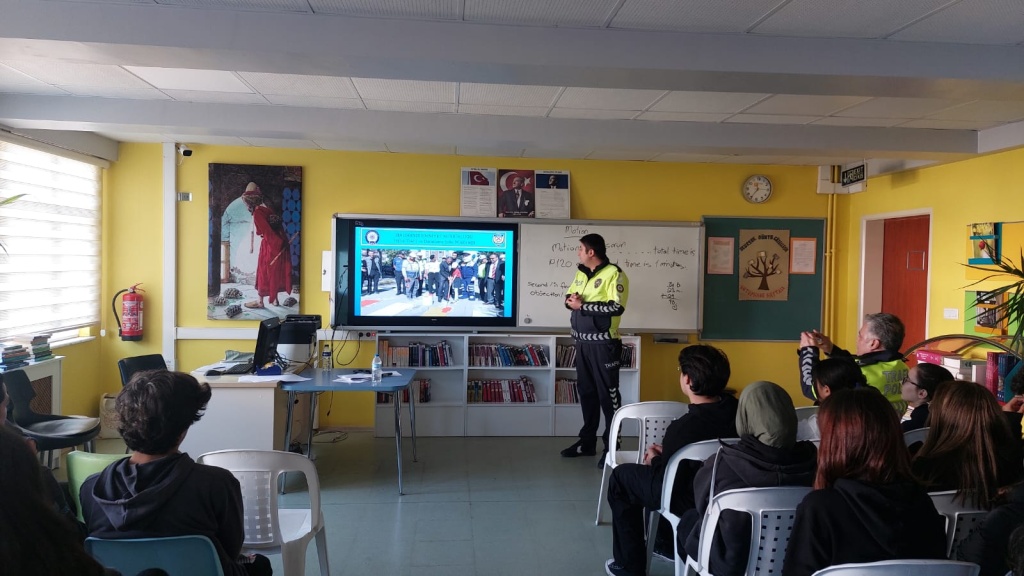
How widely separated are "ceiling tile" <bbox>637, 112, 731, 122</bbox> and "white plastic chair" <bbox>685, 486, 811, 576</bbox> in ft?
10.8

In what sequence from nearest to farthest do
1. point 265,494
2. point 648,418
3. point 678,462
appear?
point 265,494
point 678,462
point 648,418

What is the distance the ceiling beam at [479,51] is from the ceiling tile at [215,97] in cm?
125

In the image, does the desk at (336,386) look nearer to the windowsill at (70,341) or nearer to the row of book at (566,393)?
the row of book at (566,393)

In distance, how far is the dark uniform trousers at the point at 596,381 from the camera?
5.54 meters

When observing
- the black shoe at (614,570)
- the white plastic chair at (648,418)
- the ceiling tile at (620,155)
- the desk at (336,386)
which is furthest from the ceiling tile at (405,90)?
the black shoe at (614,570)

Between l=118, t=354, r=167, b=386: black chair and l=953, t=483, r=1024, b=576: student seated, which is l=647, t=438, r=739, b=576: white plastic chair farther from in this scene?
l=118, t=354, r=167, b=386: black chair

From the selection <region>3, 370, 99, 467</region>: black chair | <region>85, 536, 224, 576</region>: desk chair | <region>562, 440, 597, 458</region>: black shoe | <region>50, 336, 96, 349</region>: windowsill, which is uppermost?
<region>50, 336, 96, 349</region>: windowsill

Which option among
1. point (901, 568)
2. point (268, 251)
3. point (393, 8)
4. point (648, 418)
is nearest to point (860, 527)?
point (901, 568)

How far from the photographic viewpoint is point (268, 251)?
249 inches

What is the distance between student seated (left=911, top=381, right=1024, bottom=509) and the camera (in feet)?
7.50

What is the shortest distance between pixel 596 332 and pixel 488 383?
1366mm

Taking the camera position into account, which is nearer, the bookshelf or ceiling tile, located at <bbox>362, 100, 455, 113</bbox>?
ceiling tile, located at <bbox>362, 100, 455, 113</bbox>

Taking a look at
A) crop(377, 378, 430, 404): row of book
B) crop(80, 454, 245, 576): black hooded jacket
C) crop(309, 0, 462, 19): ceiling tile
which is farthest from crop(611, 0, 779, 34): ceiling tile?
crop(377, 378, 430, 404): row of book

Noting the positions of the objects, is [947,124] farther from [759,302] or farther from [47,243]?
[47,243]
